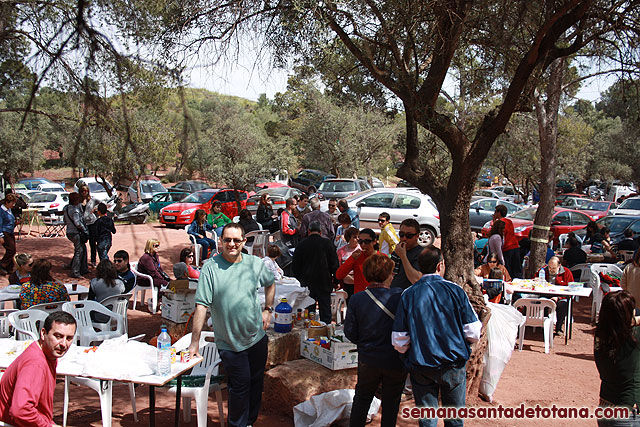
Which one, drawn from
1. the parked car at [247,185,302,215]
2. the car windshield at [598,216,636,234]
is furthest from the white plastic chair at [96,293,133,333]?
the car windshield at [598,216,636,234]

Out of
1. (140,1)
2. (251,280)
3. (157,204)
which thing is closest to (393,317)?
(251,280)

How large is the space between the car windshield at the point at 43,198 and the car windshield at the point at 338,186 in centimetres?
1167

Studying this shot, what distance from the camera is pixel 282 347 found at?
609cm

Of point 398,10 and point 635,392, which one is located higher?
point 398,10

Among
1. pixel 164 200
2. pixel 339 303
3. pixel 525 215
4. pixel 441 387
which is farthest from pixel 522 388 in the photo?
pixel 164 200

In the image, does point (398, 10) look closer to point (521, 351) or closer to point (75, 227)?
point (521, 351)

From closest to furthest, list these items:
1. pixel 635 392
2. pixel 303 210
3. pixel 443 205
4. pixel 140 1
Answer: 1. pixel 635 392
2. pixel 443 205
3. pixel 140 1
4. pixel 303 210

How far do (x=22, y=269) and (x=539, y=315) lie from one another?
7467mm

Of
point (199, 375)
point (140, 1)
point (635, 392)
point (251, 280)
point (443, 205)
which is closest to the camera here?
point (635, 392)

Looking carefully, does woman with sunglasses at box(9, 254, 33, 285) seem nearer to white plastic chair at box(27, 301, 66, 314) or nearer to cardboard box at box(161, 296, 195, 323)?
white plastic chair at box(27, 301, 66, 314)

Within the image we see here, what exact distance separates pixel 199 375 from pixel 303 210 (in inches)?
285

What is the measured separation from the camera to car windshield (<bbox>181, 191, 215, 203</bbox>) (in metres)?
20.6

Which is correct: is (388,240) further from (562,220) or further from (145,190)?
(145,190)

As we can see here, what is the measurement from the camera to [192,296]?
6.88 meters
